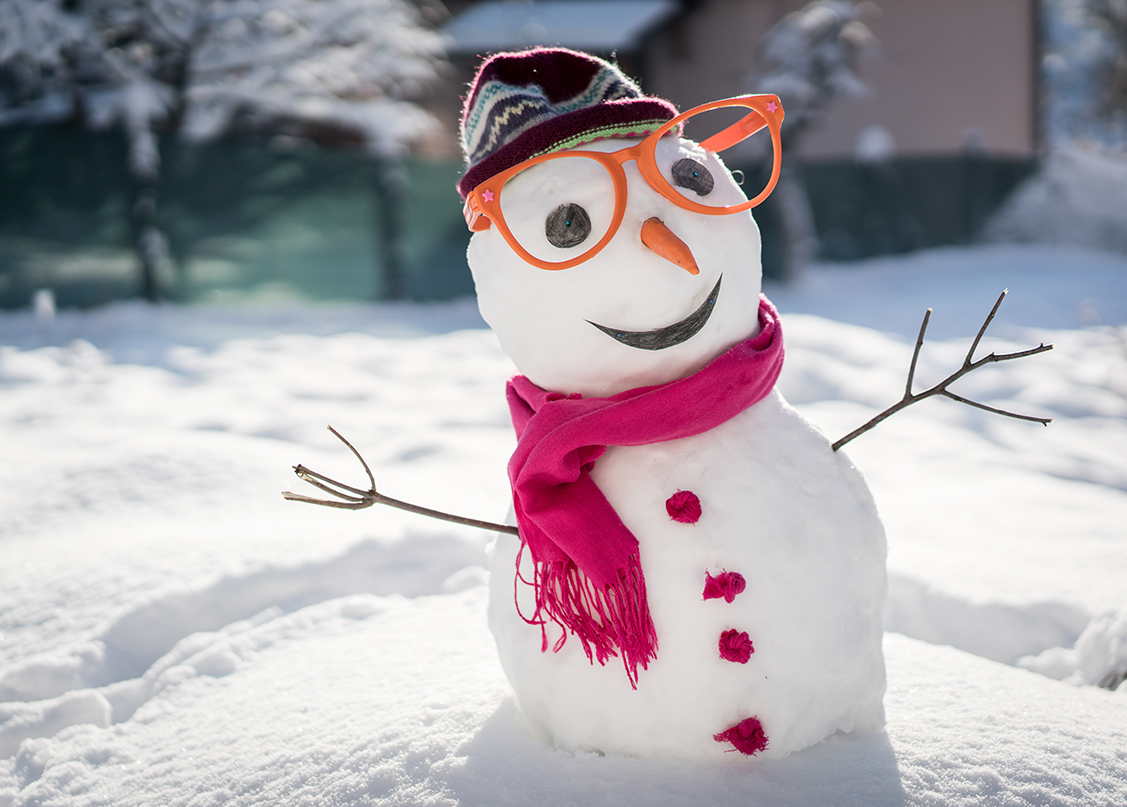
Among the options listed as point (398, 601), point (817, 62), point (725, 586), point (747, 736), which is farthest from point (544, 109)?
point (817, 62)

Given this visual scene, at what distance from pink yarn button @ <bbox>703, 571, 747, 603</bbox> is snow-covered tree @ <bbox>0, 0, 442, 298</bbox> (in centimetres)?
821

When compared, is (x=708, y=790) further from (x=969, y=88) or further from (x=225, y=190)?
(x=969, y=88)

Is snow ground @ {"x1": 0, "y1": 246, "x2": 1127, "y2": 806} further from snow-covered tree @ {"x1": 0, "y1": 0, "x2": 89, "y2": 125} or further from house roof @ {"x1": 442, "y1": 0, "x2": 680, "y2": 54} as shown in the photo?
house roof @ {"x1": 442, "y1": 0, "x2": 680, "y2": 54}

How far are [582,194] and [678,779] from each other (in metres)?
1.10

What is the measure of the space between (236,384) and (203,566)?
3.03m

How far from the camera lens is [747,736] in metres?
1.46

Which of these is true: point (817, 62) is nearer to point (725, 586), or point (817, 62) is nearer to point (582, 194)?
point (582, 194)

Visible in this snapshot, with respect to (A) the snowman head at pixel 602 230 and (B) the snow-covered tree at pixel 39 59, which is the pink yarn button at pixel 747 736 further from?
(B) the snow-covered tree at pixel 39 59

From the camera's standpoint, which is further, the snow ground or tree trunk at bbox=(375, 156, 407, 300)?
tree trunk at bbox=(375, 156, 407, 300)

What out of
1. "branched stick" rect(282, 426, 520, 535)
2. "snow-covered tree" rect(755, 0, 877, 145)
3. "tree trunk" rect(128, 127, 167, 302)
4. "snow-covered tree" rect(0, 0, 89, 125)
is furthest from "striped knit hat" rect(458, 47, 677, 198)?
"snow-covered tree" rect(755, 0, 877, 145)

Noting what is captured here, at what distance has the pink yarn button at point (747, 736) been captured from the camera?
1455 millimetres

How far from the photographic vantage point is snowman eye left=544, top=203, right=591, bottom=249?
4.91 ft

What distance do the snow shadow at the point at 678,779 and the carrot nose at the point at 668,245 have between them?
36.7 inches

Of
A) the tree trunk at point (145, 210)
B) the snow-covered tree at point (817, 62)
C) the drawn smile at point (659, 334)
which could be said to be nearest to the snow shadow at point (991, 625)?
the drawn smile at point (659, 334)
